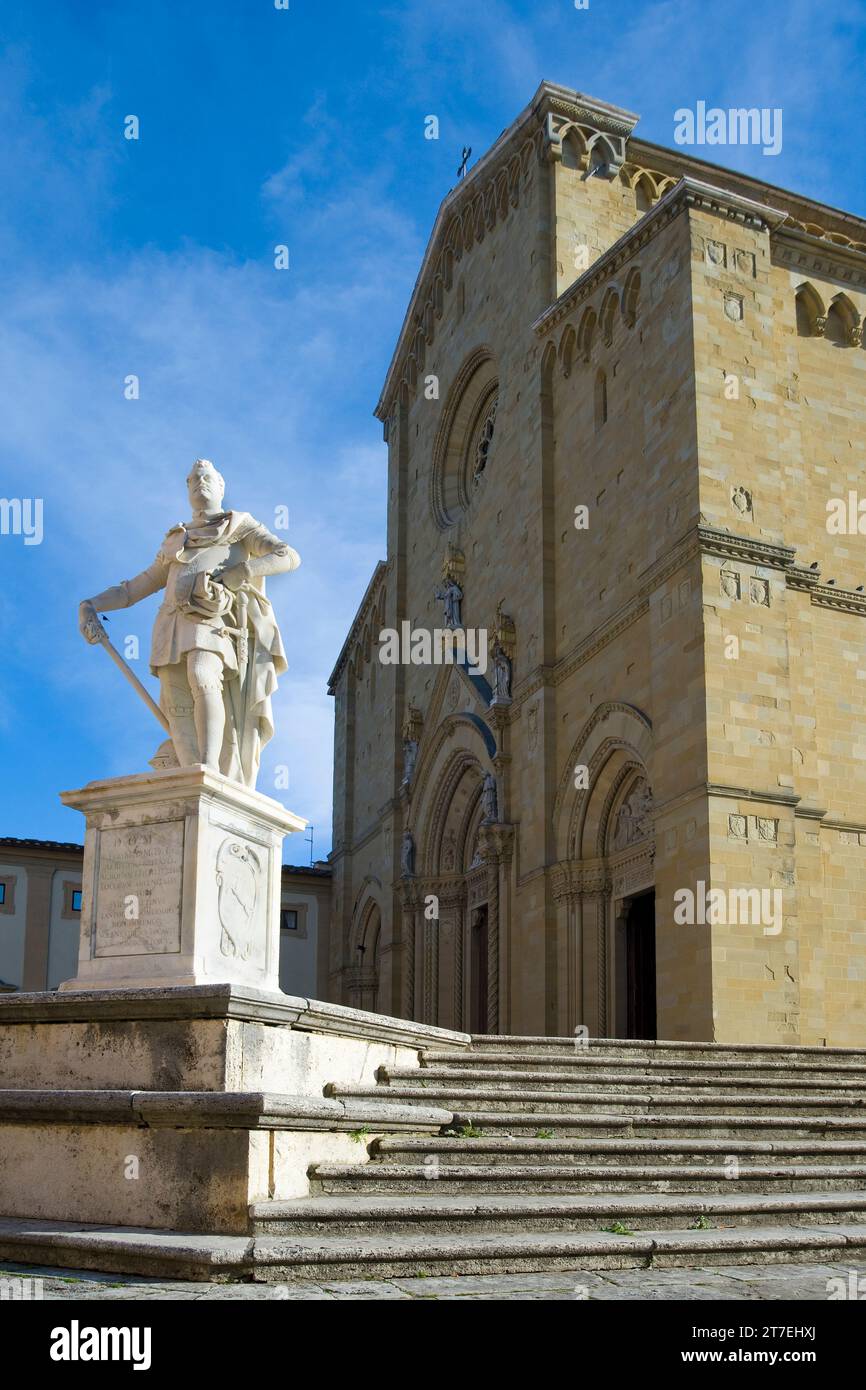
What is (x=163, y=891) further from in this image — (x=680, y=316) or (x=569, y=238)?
(x=569, y=238)

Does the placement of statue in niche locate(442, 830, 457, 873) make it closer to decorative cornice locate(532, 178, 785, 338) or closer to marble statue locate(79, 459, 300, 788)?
decorative cornice locate(532, 178, 785, 338)

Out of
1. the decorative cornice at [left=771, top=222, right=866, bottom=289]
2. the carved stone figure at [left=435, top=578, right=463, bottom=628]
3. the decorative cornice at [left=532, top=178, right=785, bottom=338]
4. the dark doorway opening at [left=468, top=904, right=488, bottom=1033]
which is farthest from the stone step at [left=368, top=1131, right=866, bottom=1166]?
the carved stone figure at [left=435, top=578, right=463, bottom=628]

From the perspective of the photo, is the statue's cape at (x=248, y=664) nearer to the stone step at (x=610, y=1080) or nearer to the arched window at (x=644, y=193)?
the stone step at (x=610, y=1080)

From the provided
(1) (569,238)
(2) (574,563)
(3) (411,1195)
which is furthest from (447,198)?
(3) (411,1195)

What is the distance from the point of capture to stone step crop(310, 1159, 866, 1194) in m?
7.33

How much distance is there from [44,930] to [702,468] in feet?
85.1

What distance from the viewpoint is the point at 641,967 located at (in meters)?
21.1

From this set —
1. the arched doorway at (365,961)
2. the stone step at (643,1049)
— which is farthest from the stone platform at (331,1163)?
the arched doorway at (365,961)

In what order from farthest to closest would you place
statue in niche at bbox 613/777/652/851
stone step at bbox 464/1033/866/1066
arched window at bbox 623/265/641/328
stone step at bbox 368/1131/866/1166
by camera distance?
arched window at bbox 623/265/641/328 → statue in niche at bbox 613/777/652/851 → stone step at bbox 464/1033/866/1066 → stone step at bbox 368/1131/866/1166

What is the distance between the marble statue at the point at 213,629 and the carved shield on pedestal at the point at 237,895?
1.72 ft

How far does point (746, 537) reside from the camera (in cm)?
1789

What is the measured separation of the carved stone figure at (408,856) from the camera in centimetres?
2934

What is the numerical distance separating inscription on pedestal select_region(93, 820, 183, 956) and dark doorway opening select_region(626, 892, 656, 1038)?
514 inches

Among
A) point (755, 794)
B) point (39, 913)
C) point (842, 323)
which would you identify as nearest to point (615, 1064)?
point (755, 794)
